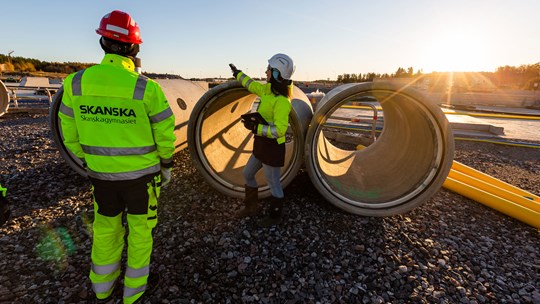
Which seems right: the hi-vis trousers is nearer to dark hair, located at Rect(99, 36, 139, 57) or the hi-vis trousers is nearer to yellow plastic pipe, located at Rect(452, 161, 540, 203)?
dark hair, located at Rect(99, 36, 139, 57)

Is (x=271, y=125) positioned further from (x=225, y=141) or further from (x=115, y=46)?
(x=225, y=141)

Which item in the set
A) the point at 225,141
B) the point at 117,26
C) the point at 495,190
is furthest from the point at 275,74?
the point at 495,190

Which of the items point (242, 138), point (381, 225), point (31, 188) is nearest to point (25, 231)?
point (31, 188)

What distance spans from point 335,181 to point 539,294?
2783mm

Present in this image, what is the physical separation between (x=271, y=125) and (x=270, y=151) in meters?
0.36

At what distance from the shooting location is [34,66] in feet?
184

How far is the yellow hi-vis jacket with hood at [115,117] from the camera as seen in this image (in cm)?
227

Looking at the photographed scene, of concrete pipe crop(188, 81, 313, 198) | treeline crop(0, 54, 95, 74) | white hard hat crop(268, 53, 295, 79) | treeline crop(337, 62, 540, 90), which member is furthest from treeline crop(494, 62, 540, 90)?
treeline crop(0, 54, 95, 74)

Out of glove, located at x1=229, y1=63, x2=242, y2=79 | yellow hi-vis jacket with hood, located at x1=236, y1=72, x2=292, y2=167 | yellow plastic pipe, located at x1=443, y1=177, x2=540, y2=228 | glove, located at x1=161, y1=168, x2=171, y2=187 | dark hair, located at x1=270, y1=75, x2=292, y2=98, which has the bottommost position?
yellow plastic pipe, located at x1=443, y1=177, x2=540, y2=228

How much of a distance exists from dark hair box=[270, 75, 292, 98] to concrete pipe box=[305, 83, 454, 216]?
785 millimetres

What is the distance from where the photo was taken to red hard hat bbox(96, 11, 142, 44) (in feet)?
7.66

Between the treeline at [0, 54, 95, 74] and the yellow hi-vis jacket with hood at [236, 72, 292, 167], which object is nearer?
the yellow hi-vis jacket with hood at [236, 72, 292, 167]

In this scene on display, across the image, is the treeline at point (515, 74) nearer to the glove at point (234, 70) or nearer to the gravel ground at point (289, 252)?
→ the gravel ground at point (289, 252)

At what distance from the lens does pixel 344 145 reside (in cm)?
892
